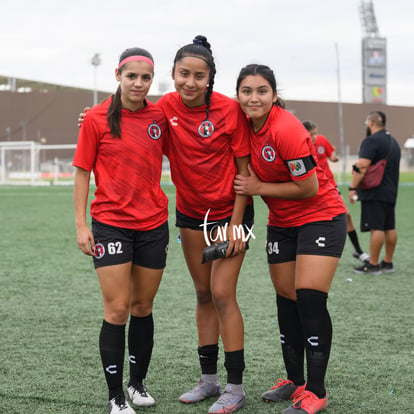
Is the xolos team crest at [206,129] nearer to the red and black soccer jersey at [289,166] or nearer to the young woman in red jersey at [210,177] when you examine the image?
the young woman in red jersey at [210,177]

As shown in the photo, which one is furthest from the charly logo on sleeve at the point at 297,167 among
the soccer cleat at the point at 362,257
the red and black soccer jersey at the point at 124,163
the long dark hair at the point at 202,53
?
the soccer cleat at the point at 362,257

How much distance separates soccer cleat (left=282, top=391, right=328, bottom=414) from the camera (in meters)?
3.54

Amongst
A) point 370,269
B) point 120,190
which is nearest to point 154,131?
point 120,190

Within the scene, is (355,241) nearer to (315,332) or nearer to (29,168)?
(315,332)

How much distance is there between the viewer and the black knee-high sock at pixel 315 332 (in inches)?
141

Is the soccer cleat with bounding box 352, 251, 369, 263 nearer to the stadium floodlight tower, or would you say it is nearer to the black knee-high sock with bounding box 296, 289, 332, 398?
the black knee-high sock with bounding box 296, 289, 332, 398

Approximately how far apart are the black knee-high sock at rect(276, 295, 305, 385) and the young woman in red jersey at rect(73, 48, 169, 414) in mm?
824

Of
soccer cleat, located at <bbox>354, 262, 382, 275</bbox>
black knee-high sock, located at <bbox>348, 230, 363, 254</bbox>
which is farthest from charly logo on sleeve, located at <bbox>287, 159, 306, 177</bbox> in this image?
black knee-high sock, located at <bbox>348, 230, 363, 254</bbox>

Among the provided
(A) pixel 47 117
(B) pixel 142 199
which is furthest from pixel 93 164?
(A) pixel 47 117

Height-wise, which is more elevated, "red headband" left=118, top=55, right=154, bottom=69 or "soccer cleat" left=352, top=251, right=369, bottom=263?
"red headband" left=118, top=55, right=154, bottom=69

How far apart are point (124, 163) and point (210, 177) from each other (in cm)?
46

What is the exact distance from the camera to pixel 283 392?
3871 mm

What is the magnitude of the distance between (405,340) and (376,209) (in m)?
3.45
